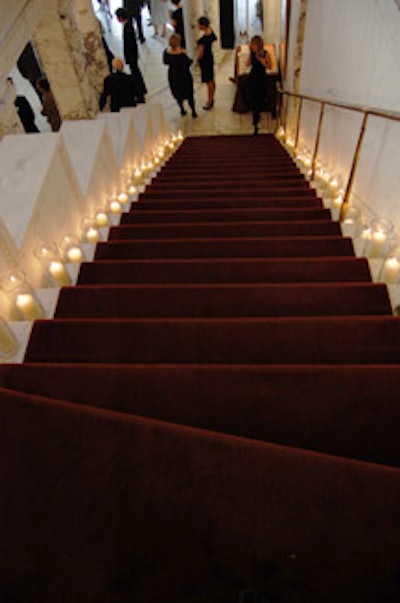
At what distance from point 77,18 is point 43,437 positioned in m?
7.79

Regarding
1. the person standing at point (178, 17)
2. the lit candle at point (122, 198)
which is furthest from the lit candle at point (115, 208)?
the person standing at point (178, 17)

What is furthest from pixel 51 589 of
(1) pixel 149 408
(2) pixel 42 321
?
(2) pixel 42 321

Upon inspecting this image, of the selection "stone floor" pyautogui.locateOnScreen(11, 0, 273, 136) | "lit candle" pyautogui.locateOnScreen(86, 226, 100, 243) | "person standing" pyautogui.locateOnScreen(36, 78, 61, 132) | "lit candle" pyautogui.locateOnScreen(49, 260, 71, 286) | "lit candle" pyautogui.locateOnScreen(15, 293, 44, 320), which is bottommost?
"stone floor" pyautogui.locateOnScreen(11, 0, 273, 136)

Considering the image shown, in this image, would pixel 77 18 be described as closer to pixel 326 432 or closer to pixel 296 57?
pixel 296 57

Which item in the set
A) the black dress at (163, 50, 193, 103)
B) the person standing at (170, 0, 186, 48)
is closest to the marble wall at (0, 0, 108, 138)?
the black dress at (163, 50, 193, 103)

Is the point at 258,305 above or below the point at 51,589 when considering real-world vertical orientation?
below

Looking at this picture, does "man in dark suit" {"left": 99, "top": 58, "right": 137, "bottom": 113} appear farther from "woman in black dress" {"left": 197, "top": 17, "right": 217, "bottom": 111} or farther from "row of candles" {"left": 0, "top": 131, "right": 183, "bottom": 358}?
"row of candles" {"left": 0, "top": 131, "right": 183, "bottom": 358}

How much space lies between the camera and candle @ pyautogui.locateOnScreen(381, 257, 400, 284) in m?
1.78

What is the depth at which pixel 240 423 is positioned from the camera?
1.00 metres

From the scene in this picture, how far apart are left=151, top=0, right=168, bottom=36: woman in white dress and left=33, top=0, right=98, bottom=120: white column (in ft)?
23.5

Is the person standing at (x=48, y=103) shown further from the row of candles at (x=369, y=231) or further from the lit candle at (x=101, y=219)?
the row of candles at (x=369, y=231)

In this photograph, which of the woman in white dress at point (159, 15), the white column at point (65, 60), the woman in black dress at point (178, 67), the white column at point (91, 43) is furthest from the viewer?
the woman in white dress at point (159, 15)

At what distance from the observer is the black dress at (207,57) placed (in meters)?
6.70

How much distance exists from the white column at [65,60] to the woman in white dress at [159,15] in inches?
282
